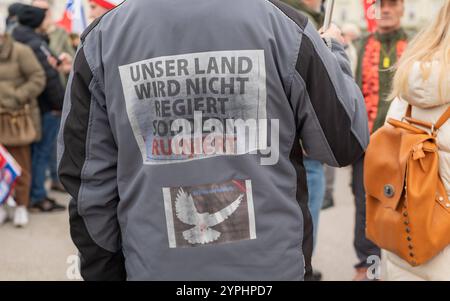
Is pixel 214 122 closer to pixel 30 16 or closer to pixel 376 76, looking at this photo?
pixel 376 76

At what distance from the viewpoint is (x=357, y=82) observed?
187 inches

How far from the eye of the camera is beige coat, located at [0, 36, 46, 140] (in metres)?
6.26

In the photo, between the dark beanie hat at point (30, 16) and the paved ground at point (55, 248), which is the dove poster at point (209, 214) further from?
the dark beanie hat at point (30, 16)

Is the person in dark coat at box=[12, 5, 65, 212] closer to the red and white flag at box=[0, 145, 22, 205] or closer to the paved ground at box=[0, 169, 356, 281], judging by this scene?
the paved ground at box=[0, 169, 356, 281]

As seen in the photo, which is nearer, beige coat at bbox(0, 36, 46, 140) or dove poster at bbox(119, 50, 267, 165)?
dove poster at bbox(119, 50, 267, 165)

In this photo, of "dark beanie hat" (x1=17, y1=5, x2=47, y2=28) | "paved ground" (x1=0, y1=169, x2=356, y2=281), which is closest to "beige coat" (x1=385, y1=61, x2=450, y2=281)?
"paved ground" (x1=0, y1=169, x2=356, y2=281)

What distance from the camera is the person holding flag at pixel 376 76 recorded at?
4.59 metres

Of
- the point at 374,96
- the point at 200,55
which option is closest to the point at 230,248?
the point at 200,55

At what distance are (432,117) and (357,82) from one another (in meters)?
1.89

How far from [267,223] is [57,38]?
19.8 feet

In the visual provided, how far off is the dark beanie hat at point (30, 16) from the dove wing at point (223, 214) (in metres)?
5.29

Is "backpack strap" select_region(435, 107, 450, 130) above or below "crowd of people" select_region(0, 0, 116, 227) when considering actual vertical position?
above

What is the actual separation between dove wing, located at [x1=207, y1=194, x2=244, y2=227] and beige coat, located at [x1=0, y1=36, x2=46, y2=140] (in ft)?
15.3

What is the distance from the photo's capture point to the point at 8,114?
6316 mm
